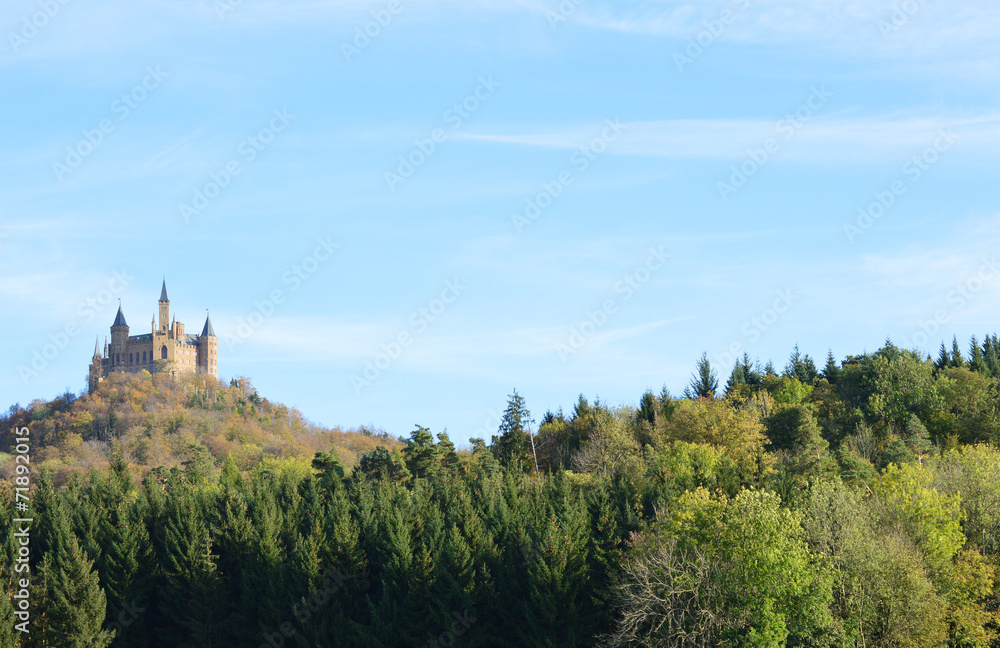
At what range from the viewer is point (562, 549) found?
5609 cm

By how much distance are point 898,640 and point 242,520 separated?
4088 centimetres

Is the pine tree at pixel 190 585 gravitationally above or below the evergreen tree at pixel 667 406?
below

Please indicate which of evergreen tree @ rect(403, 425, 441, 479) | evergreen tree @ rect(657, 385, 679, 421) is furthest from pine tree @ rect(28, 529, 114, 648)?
evergreen tree @ rect(657, 385, 679, 421)

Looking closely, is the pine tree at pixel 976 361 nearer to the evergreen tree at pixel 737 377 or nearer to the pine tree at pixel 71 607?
the evergreen tree at pixel 737 377

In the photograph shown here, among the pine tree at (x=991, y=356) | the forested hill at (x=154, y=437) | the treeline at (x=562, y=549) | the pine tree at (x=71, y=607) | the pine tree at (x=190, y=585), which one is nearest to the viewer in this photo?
the treeline at (x=562, y=549)

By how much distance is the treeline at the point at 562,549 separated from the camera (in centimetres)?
4803

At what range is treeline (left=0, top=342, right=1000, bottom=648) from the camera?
158 feet

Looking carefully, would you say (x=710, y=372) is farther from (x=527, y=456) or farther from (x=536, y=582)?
(x=536, y=582)

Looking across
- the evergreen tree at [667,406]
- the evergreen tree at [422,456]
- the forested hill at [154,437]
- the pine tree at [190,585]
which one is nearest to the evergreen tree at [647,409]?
the evergreen tree at [667,406]

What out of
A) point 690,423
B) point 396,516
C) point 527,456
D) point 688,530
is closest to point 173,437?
point 527,456

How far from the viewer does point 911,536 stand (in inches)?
2090

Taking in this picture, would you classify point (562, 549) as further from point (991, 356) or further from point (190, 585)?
point (991, 356)

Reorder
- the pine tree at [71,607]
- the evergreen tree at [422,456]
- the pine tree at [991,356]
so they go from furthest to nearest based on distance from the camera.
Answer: the pine tree at [991,356] → the evergreen tree at [422,456] → the pine tree at [71,607]

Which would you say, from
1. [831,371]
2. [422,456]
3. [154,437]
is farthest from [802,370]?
[154,437]
